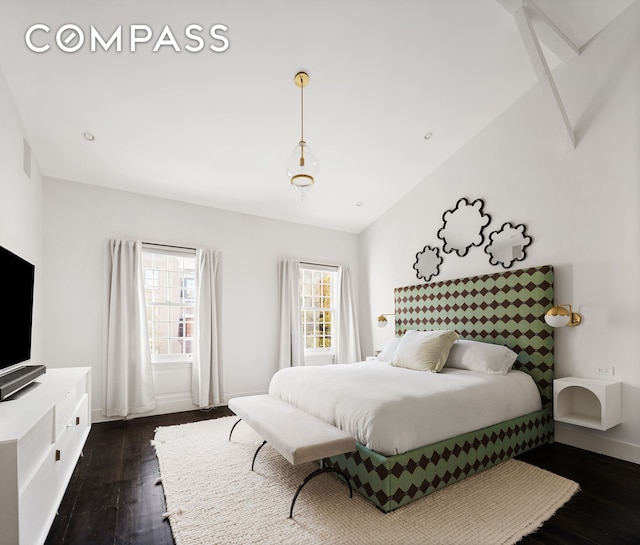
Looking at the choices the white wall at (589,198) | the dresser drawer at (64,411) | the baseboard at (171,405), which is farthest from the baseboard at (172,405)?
the white wall at (589,198)

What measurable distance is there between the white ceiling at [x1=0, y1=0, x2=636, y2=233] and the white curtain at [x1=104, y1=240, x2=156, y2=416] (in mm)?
909

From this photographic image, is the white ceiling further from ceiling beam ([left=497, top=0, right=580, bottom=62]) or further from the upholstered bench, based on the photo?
the upholstered bench

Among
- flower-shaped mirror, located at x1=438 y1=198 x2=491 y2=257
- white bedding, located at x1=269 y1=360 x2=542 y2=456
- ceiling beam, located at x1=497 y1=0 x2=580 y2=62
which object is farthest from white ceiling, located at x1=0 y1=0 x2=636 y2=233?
white bedding, located at x1=269 y1=360 x2=542 y2=456

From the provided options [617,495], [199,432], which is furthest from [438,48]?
[199,432]

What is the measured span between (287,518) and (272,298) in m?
3.30

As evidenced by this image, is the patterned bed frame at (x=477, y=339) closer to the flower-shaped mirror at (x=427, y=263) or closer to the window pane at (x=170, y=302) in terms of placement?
the flower-shaped mirror at (x=427, y=263)

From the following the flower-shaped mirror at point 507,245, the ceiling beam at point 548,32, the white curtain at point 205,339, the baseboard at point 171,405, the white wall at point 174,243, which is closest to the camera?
the ceiling beam at point 548,32

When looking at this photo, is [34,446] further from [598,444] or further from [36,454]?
[598,444]

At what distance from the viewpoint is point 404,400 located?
2326mm

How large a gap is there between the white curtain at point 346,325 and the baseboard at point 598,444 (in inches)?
112

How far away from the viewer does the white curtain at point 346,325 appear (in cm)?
562

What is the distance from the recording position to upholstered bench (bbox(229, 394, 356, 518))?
2.02 m

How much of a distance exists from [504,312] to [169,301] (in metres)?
3.83

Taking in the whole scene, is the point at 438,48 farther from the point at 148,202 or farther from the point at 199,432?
the point at 199,432
